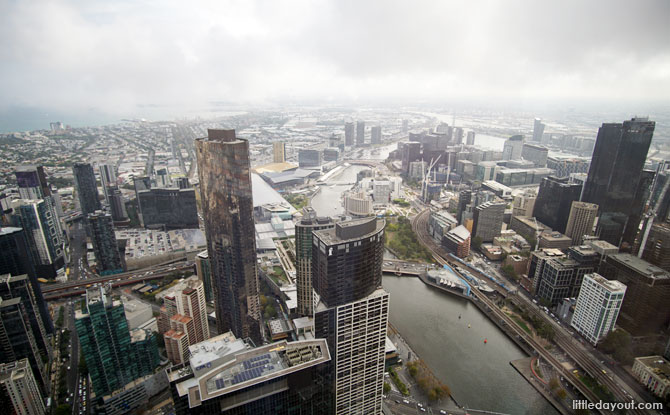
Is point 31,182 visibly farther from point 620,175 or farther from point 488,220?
point 620,175

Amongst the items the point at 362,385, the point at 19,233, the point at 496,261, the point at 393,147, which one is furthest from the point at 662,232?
the point at 393,147

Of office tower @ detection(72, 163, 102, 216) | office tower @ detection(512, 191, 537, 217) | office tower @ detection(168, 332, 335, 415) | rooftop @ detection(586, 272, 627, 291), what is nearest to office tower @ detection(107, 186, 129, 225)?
office tower @ detection(72, 163, 102, 216)

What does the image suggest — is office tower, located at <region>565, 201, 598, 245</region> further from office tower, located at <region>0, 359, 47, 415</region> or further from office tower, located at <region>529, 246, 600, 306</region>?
office tower, located at <region>0, 359, 47, 415</region>

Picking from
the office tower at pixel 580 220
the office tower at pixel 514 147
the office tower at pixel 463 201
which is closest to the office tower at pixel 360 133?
the office tower at pixel 514 147

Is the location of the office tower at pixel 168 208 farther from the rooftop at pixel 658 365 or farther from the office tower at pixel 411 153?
the office tower at pixel 411 153

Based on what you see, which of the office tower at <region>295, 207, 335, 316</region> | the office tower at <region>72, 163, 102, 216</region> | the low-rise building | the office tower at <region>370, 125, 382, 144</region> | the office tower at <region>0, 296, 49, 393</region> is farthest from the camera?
the office tower at <region>370, 125, 382, 144</region>

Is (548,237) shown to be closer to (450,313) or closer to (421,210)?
(450,313)

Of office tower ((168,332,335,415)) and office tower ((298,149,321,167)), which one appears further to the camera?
office tower ((298,149,321,167))
